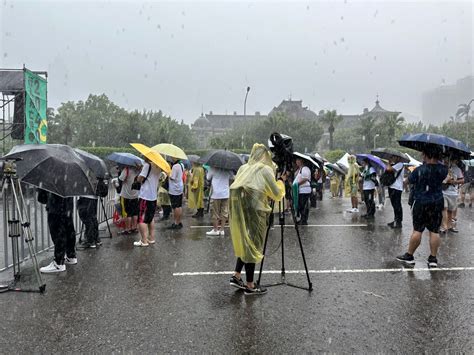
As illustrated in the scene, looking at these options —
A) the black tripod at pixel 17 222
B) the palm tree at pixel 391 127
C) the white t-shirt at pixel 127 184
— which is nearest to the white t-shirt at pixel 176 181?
the white t-shirt at pixel 127 184

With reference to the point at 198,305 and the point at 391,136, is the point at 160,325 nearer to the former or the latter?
the point at 198,305

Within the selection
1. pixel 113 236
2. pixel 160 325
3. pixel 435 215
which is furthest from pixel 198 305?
pixel 113 236

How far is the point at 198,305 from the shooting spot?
4680mm

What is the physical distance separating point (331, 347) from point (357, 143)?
7912 cm

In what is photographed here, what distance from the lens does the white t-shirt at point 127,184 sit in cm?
856

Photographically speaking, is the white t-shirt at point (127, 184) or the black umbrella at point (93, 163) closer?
the black umbrella at point (93, 163)

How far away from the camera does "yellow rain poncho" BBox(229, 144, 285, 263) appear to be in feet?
16.0

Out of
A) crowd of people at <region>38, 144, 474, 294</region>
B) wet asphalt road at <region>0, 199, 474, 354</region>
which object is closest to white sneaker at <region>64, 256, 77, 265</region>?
crowd of people at <region>38, 144, 474, 294</region>

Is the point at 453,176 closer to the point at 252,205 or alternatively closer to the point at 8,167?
the point at 252,205

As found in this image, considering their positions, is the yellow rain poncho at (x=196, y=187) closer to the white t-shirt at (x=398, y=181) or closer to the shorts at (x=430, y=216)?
the white t-shirt at (x=398, y=181)

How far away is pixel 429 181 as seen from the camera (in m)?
6.04

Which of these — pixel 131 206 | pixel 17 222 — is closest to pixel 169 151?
pixel 131 206

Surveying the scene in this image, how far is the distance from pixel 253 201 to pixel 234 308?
A: 45.7 inches

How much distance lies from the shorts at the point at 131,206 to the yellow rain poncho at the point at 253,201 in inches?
164
